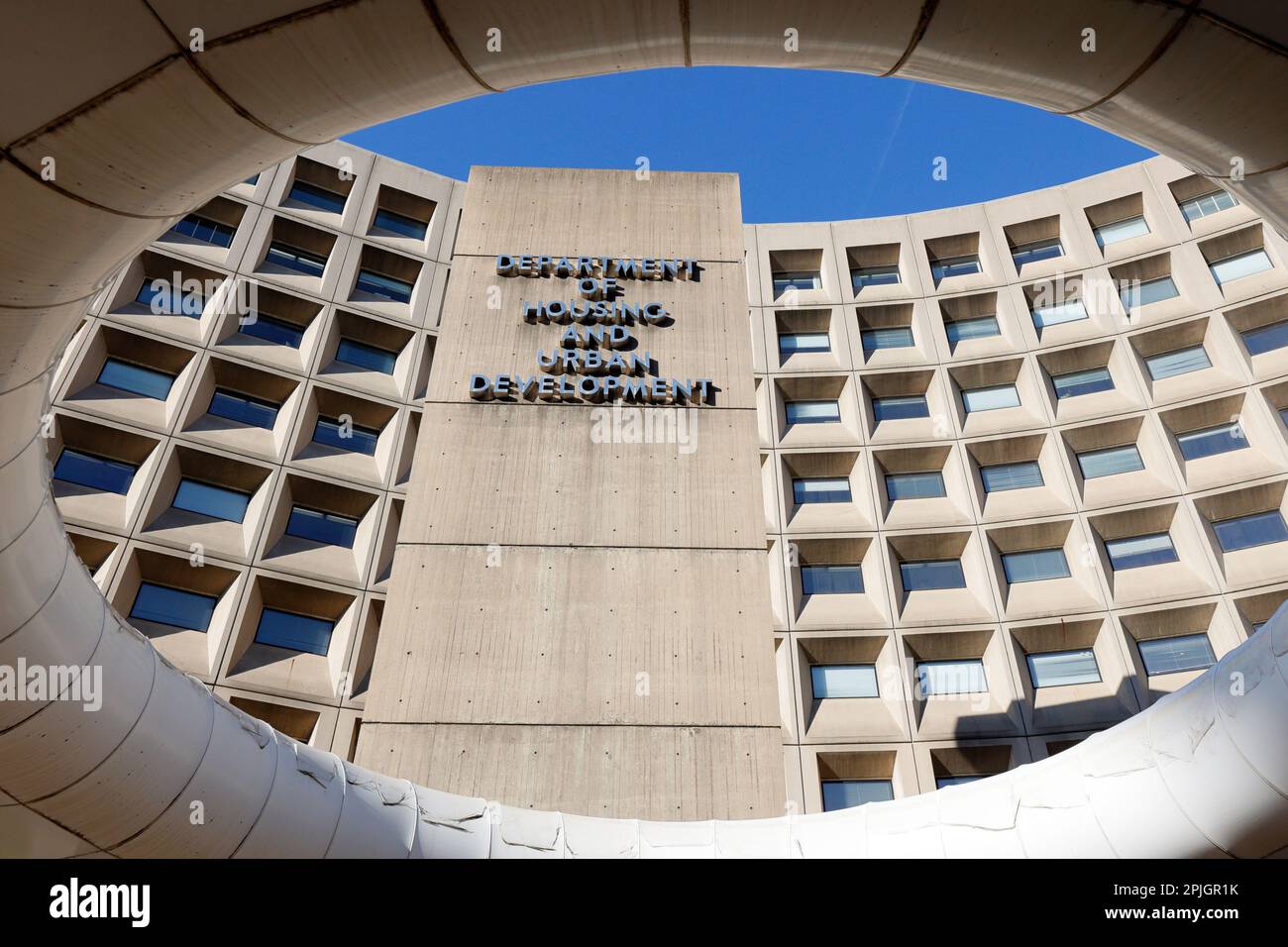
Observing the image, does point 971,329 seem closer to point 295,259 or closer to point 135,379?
point 295,259

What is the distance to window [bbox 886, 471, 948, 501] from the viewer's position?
28391mm

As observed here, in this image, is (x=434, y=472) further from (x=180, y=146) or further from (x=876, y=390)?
(x=876, y=390)

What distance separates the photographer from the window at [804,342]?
30984 mm

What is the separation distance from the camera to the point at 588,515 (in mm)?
17672

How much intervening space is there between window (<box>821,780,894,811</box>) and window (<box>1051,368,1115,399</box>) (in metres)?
14.5

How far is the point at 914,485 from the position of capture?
2866cm

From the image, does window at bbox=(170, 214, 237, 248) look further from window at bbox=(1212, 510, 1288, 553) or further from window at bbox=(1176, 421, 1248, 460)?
window at bbox=(1212, 510, 1288, 553)

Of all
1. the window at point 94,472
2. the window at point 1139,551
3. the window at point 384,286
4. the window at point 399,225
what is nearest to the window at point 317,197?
the window at point 399,225

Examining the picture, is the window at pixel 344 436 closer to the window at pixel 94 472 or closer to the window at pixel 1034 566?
the window at pixel 94 472

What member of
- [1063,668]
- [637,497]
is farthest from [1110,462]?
[637,497]

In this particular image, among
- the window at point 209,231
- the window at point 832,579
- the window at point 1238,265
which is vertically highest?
the window at point 209,231

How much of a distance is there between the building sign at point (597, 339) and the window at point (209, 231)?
474 inches

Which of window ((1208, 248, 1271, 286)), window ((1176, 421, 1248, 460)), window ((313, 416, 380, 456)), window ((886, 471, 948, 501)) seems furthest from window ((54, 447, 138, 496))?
window ((1208, 248, 1271, 286))

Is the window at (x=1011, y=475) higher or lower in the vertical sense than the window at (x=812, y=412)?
lower
